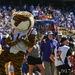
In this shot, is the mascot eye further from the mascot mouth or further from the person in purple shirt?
the person in purple shirt

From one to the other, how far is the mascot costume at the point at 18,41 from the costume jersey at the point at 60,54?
0.97 m

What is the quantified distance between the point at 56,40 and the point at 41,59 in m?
0.69

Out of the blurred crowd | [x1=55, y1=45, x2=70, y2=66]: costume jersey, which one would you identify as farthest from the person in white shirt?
the blurred crowd

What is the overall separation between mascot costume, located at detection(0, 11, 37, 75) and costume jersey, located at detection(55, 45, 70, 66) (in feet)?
3.19

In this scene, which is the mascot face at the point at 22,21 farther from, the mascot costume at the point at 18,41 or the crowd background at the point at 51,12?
the crowd background at the point at 51,12

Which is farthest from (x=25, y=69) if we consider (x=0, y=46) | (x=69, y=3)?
(x=69, y=3)

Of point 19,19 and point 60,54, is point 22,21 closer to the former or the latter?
point 19,19

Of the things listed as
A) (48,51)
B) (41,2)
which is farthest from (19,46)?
(41,2)

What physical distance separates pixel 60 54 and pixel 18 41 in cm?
125

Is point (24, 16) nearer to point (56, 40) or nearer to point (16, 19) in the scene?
point (16, 19)

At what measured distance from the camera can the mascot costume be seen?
641cm

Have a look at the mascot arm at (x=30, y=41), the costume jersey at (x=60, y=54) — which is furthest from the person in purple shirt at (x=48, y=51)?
the mascot arm at (x=30, y=41)

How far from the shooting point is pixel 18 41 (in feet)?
21.0

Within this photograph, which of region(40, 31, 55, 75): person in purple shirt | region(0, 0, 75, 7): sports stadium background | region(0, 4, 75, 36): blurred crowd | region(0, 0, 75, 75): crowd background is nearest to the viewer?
region(40, 31, 55, 75): person in purple shirt
